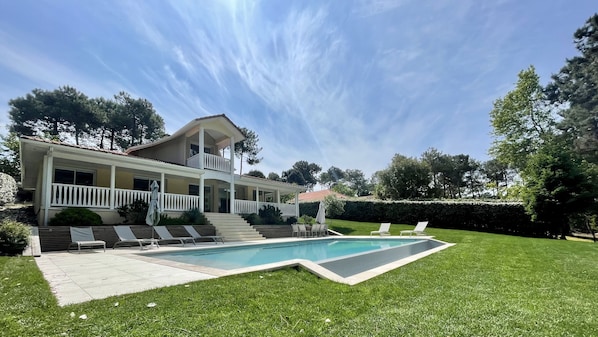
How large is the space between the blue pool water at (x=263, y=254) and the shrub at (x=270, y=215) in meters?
4.16

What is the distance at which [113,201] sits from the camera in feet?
42.4

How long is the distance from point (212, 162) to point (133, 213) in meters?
5.96

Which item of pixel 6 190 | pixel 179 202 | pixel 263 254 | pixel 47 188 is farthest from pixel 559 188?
pixel 6 190

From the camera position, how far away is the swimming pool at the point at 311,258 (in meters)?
5.86

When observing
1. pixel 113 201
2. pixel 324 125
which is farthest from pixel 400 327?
pixel 324 125

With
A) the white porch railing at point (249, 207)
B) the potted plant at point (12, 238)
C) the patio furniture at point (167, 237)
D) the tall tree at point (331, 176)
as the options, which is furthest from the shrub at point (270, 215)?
the tall tree at point (331, 176)

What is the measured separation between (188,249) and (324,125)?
1610 centimetres

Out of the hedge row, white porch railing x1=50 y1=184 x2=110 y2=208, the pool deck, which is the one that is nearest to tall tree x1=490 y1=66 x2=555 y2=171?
the hedge row

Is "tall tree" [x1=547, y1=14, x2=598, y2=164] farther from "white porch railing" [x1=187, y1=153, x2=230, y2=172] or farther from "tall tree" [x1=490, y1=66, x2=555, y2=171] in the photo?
"white porch railing" [x1=187, y1=153, x2=230, y2=172]

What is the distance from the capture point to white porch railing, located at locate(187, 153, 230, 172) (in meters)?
17.8

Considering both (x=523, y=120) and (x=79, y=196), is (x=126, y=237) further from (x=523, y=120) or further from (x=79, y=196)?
(x=523, y=120)

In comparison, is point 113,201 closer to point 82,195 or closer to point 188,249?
point 82,195

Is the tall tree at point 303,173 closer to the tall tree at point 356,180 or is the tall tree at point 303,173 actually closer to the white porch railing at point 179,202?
the tall tree at point 356,180

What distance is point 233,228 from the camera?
1584 centimetres
